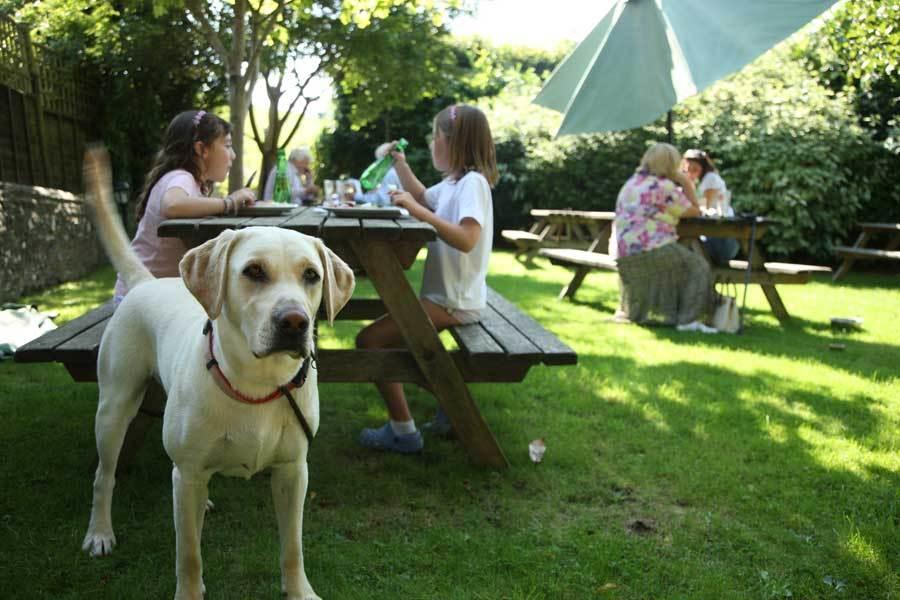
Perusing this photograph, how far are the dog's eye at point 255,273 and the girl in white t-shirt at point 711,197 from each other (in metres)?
7.07

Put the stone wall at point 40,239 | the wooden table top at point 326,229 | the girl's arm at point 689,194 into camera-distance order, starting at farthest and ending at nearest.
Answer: the stone wall at point 40,239, the girl's arm at point 689,194, the wooden table top at point 326,229

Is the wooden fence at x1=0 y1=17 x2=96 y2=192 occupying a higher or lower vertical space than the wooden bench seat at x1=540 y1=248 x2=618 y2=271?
higher

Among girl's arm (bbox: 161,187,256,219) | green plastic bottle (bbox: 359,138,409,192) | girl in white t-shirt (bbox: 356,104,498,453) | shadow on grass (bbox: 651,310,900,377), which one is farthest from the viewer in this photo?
shadow on grass (bbox: 651,310,900,377)

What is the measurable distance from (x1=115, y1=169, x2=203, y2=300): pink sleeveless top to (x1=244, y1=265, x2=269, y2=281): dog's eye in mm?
1555

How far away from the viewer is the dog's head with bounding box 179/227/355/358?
191 cm

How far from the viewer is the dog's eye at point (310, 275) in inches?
80.9

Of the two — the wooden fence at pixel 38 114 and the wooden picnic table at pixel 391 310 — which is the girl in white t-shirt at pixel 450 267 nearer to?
the wooden picnic table at pixel 391 310

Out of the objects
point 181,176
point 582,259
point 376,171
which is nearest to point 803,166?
point 582,259

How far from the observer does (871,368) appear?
17.8ft

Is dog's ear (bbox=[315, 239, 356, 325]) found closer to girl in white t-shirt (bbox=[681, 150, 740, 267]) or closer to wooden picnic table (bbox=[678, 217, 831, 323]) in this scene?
wooden picnic table (bbox=[678, 217, 831, 323])

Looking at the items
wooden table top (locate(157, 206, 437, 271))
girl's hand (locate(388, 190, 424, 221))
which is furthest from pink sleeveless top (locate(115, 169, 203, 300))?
girl's hand (locate(388, 190, 424, 221))

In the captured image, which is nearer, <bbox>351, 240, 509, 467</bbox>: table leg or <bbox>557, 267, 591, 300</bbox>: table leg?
<bbox>351, 240, 509, 467</bbox>: table leg

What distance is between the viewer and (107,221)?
2.92m

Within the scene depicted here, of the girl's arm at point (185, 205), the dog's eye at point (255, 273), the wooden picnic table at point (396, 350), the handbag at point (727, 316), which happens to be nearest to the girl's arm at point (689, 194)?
the handbag at point (727, 316)
